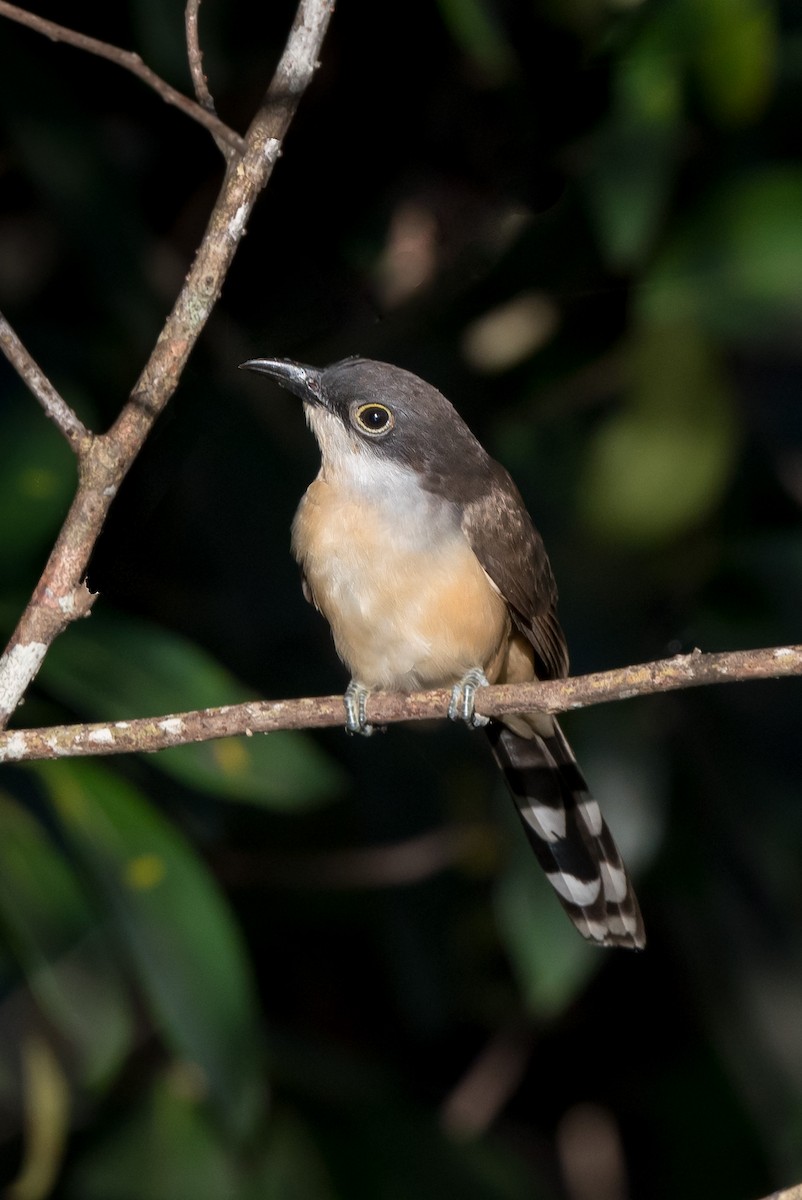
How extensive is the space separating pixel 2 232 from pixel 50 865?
247 cm

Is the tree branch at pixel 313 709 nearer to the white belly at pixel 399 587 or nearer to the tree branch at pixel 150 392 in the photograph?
the tree branch at pixel 150 392

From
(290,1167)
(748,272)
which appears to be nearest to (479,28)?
(748,272)

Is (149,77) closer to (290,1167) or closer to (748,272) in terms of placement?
(748,272)

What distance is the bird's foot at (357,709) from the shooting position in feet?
10.2

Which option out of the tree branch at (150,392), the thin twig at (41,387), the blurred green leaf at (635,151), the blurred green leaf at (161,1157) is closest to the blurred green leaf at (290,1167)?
the blurred green leaf at (161,1157)

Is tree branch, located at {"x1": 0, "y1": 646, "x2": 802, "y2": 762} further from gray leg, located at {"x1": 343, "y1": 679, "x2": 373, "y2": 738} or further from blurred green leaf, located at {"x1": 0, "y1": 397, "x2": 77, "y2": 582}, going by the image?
blurred green leaf, located at {"x1": 0, "y1": 397, "x2": 77, "y2": 582}

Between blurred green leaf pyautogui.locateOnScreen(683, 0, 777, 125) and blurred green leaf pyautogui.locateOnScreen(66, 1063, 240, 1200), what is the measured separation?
3.41 metres

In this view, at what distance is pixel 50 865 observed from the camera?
149 inches

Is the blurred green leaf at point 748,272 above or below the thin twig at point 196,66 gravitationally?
below

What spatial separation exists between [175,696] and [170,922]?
0.58m

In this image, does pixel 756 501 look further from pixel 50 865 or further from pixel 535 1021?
pixel 50 865

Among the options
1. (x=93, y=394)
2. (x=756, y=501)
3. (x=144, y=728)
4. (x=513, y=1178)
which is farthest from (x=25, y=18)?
(x=513, y=1178)

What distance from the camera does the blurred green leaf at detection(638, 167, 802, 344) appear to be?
4.41 meters

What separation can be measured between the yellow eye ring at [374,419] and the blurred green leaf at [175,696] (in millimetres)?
822
